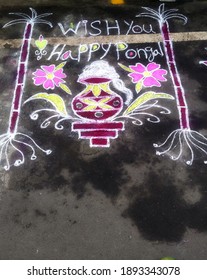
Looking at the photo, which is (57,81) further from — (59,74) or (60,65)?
(60,65)

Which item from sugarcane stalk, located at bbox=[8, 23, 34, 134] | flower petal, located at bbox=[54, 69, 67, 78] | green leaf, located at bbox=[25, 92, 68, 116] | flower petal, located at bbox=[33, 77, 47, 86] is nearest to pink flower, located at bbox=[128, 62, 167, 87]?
flower petal, located at bbox=[54, 69, 67, 78]

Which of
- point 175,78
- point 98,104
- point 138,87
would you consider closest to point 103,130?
point 98,104

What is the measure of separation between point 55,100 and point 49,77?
59 cm

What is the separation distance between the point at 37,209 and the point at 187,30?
15.1 ft

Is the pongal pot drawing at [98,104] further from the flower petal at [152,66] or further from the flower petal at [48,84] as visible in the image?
the flower petal at [152,66]

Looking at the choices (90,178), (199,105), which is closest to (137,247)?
(90,178)

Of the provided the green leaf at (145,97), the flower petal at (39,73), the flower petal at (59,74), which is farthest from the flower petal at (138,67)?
the flower petal at (39,73)

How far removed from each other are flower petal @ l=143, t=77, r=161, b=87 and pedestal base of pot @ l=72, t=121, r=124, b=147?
1.00m

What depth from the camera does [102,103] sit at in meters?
6.50

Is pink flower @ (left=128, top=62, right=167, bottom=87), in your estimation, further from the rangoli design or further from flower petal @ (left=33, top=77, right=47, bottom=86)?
flower petal @ (left=33, top=77, right=47, bottom=86)

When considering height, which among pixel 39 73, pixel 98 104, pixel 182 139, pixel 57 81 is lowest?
pixel 182 139

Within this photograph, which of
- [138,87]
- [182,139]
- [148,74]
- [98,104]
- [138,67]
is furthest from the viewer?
[138,67]

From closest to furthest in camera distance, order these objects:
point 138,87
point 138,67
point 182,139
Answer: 1. point 182,139
2. point 138,87
3. point 138,67
